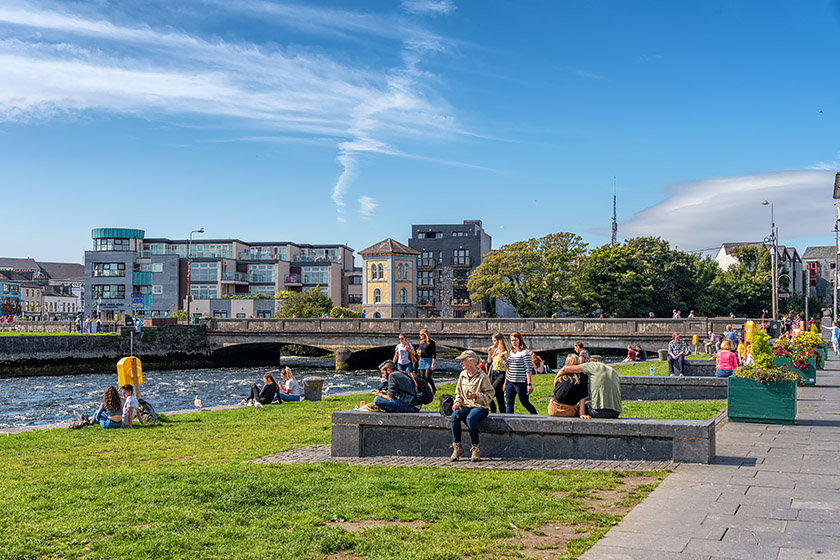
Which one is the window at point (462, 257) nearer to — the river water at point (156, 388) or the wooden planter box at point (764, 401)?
the river water at point (156, 388)

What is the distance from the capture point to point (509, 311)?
106m

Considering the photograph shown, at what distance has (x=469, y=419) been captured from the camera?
11.0 meters

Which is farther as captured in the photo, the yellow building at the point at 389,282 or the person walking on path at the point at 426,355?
the yellow building at the point at 389,282

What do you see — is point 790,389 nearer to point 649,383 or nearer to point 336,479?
point 649,383

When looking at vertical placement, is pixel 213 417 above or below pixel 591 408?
below

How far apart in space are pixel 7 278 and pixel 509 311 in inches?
3663

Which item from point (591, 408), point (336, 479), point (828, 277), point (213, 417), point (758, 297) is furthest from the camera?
point (828, 277)

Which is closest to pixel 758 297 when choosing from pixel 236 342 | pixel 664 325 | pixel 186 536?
pixel 664 325

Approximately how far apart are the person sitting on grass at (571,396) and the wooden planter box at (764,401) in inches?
169

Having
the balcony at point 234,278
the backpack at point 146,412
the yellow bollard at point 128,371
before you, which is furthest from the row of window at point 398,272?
the backpack at point 146,412

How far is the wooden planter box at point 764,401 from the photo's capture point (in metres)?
13.9

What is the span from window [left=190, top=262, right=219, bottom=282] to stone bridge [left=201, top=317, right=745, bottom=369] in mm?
37530

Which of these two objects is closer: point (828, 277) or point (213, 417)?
point (213, 417)

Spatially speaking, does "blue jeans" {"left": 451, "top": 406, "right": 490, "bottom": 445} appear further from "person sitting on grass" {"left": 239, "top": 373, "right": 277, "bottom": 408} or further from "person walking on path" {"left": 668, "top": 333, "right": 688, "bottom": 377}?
"person walking on path" {"left": 668, "top": 333, "right": 688, "bottom": 377}
